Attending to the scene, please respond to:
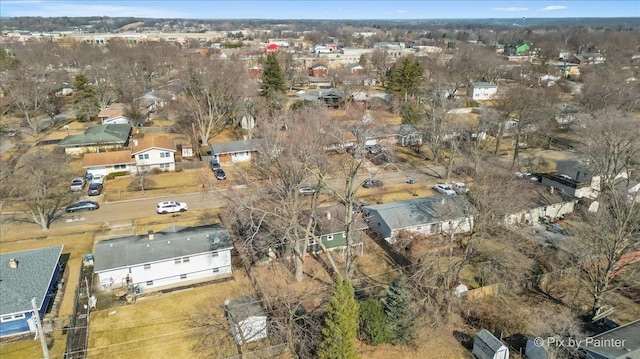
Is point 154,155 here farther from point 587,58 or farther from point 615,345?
point 587,58

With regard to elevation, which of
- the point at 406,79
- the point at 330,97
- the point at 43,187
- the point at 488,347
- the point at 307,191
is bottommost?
the point at 307,191

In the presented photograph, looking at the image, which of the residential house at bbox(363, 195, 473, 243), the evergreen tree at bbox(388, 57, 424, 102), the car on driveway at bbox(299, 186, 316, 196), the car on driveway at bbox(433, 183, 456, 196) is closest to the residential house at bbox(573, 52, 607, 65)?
the evergreen tree at bbox(388, 57, 424, 102)

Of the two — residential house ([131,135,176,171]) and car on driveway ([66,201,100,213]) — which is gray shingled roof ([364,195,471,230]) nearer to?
car on driveway ([66,201,100,213])

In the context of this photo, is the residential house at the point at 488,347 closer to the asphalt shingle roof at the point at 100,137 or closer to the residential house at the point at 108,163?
the residential house at the point at 108,163

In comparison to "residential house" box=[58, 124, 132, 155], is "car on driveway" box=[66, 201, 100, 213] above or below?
below

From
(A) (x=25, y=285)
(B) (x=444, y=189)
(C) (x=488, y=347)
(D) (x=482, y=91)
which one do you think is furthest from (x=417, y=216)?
(D) (x=482, y=91)
